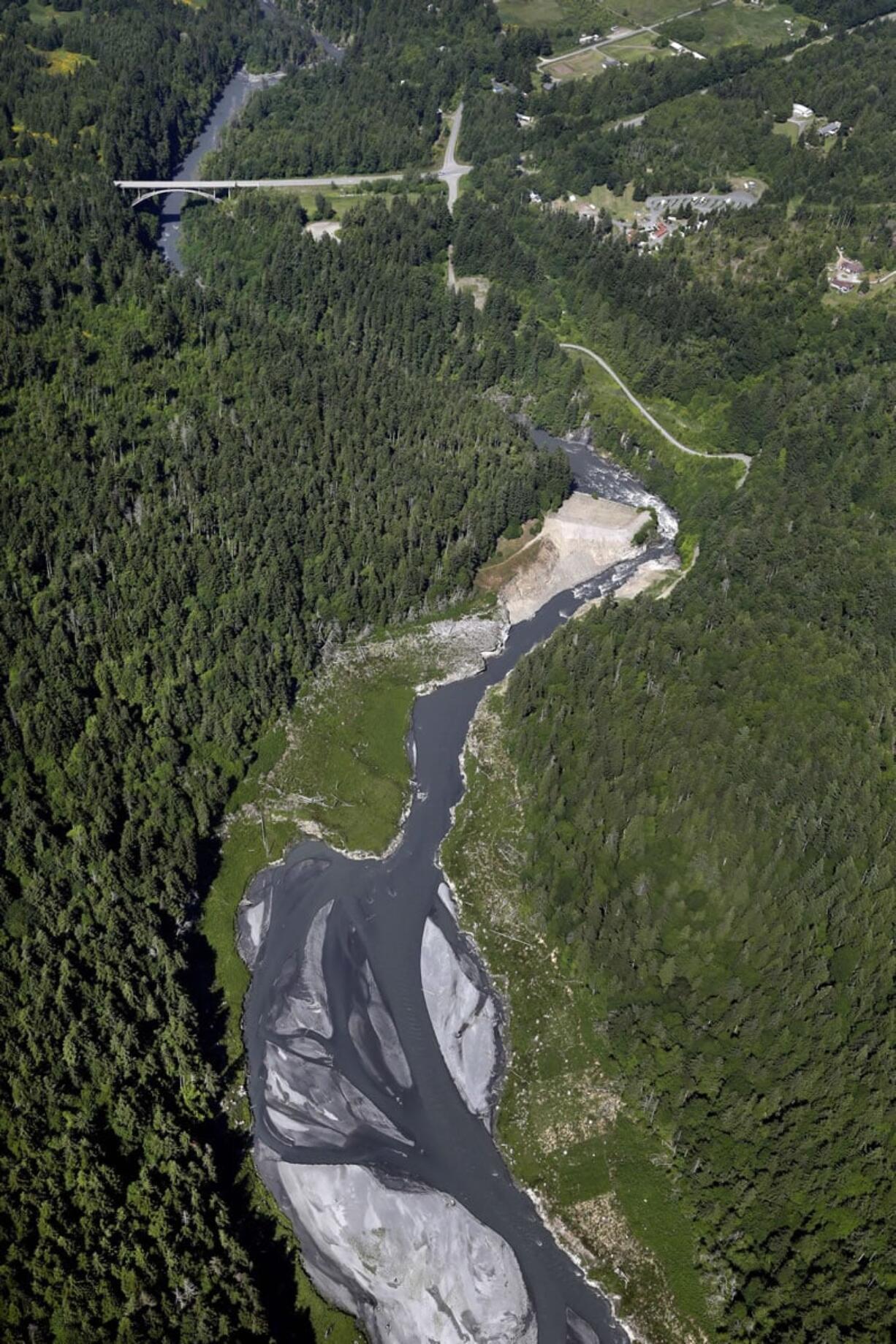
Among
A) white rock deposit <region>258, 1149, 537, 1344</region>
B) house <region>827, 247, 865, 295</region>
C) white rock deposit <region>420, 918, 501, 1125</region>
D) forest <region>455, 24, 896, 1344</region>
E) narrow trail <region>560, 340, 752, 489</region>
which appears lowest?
white rock deposit <region>258, 1149, 537, 1344</region>

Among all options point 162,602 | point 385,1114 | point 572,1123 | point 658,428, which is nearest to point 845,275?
point 658,428

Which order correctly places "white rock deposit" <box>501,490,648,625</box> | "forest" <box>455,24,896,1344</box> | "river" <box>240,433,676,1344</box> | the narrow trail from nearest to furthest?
1. "river" <box>240,433,676,1344</box>
2. "forest" <box>455,24,896,1344</box>
3. "white rock deposit" <box>501,490,648,625</box>
4. the narrow trail

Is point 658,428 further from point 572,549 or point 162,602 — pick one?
point 162,602

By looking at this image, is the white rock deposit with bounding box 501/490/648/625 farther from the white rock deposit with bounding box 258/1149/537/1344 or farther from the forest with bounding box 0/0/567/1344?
the white rock deposit with bounding box 258/1149/537/1344

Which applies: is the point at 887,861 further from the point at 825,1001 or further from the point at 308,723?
the point at 308,723

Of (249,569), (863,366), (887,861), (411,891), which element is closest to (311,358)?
(249,569)

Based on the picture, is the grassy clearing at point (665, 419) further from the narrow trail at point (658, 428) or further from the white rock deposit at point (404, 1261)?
the white rock deposit at point (404, 1261)

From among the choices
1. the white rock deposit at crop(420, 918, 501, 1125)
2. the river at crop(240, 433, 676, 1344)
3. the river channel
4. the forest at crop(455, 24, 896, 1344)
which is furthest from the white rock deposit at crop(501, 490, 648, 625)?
the white rock deposit at crop(420, 918, 501, 1125)

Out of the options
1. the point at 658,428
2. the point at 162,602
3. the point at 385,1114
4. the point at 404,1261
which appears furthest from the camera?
the point at 658,428
